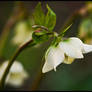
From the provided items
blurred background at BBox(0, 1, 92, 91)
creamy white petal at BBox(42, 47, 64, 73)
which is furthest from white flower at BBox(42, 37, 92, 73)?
blurred background at BBox(0, 1, 92, 91)

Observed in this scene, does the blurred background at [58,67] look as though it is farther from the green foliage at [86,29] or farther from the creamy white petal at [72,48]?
the creamy white petal at [72,48]

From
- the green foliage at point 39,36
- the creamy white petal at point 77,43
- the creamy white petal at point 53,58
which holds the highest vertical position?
the green foliage at point 39,36

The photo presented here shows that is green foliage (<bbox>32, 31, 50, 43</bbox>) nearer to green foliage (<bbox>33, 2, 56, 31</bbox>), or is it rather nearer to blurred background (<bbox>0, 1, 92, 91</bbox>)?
green foliage (<bbox>33, 2, 56, 31</bbox>)

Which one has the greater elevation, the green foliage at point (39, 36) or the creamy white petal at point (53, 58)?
the green foliage at point (39, 36)

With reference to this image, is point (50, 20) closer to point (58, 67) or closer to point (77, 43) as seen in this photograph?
point (77, 43)

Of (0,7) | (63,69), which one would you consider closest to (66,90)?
(63,69)

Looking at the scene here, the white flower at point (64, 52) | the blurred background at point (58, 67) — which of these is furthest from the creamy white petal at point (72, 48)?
the blurred background at point (58, 67)

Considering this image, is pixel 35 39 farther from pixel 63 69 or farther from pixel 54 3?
pixel 54 3
